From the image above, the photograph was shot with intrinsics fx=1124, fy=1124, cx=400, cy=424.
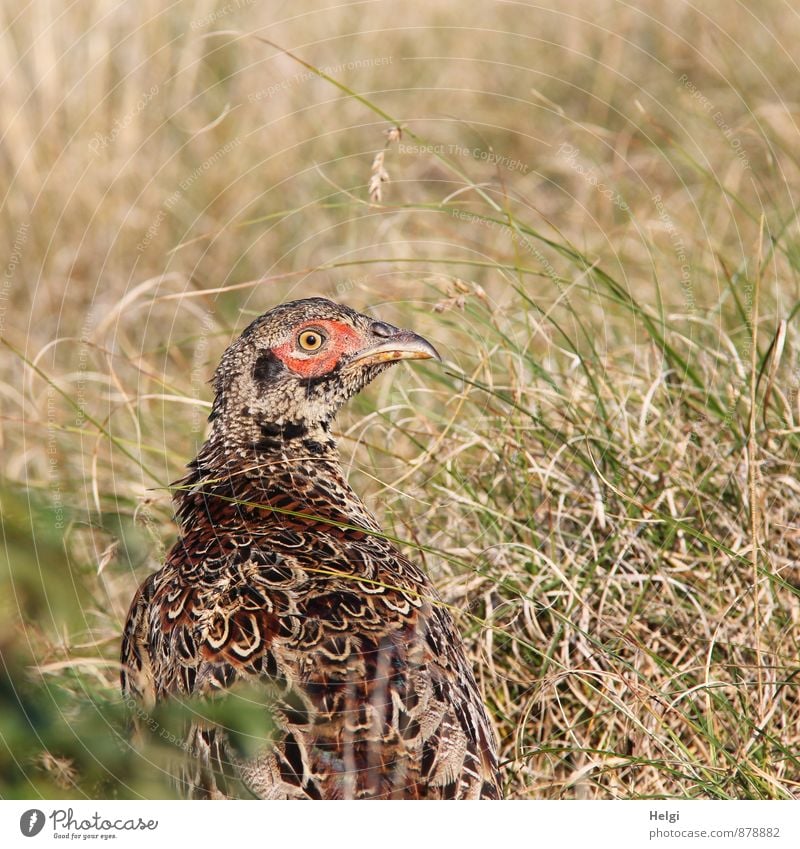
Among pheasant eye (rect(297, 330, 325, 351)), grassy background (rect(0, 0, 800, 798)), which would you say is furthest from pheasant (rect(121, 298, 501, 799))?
grassy background (rect(0, 0, 800, 798))

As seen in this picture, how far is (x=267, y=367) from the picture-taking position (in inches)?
143

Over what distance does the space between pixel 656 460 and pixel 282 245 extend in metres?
3.47

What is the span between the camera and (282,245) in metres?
6.86

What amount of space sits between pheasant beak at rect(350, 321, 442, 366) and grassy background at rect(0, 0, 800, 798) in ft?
0.54

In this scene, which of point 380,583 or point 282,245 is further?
point 282,245

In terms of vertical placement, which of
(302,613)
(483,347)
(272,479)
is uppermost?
Answer: (483,347)

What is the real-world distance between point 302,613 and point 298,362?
945mm

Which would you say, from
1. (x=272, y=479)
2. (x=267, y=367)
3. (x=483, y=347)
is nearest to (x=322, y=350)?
(x=267, y=367)

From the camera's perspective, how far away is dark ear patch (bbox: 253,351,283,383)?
142 inches

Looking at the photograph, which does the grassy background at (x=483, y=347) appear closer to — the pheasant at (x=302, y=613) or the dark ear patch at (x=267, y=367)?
the pheasant at (x=302, y=613)

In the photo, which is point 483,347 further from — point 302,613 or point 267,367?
point 302,613

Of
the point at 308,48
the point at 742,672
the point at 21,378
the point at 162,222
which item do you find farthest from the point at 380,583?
the point at 308,48

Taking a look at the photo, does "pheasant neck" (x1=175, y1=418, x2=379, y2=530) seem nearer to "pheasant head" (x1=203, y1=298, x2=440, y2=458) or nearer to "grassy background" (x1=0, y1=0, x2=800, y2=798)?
"pheasant head" (x1=203, y1=298, x2=440, y2=458)

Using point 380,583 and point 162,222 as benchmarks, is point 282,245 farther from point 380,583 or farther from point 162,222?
point 380,583
